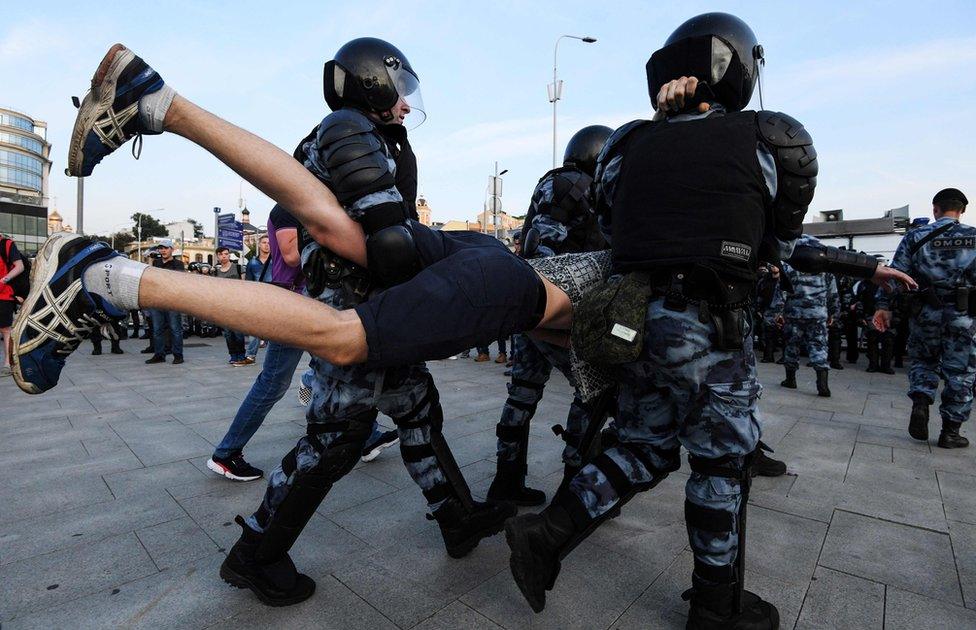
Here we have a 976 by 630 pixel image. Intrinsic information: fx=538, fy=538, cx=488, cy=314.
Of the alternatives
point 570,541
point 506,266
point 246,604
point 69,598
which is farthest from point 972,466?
point 69,598

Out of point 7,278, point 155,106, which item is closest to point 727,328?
point 155,106

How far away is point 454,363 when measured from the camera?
8.46m

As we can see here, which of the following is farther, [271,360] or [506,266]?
[271,360]

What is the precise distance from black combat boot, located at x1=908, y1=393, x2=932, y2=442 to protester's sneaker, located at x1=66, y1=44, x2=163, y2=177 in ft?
17.4

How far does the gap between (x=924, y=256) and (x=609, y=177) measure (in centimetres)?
391

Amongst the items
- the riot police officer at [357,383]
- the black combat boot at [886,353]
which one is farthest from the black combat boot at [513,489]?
the black combat boot at [886,353]

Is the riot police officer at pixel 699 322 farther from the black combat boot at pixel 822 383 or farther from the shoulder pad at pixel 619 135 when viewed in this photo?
the black combat boot at pixel 822 383

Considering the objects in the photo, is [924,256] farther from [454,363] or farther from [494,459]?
[454,363]

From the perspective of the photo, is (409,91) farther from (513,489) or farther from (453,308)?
(513,489)

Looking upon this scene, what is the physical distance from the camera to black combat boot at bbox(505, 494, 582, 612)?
1664mm

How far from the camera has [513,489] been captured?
9.41 ft

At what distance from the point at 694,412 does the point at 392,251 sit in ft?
3.63

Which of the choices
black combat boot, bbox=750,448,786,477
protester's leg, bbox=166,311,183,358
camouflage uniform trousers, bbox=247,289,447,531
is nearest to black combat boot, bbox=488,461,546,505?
camouflage uniform trousers, bbox=247,289,447,531

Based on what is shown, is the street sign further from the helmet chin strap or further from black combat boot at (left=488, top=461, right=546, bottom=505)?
the helmet chin strap
